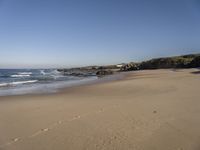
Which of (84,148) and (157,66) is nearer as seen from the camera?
(84,148)

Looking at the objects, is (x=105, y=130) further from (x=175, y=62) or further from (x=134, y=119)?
(x=175, y=62)

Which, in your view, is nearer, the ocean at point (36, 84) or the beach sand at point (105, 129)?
the beach sand at point (105, 129)

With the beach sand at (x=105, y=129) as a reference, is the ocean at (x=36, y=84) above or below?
below

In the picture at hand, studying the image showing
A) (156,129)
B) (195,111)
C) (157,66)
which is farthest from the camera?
(157,66)

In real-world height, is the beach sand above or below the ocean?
above

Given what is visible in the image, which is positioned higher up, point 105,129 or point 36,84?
point 105,129

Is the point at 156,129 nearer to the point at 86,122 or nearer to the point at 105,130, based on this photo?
the point at 105,130

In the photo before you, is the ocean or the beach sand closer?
the beach sand

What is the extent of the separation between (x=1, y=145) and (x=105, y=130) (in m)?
2.28

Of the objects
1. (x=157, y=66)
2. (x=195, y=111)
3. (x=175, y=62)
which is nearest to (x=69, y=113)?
(x=195, y=111)

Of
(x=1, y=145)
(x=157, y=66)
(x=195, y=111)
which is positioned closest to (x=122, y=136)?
(x=1, y=145)

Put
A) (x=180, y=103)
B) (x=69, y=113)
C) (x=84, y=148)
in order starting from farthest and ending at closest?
(x=180, y=103), (x=69, y=113), (x=84, y=148)

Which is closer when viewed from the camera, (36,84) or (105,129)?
(105,129)

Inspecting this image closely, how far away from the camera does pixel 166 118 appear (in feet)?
17.3
